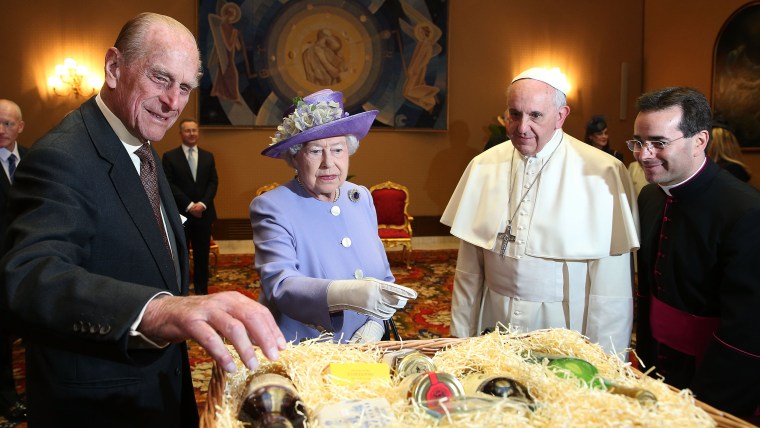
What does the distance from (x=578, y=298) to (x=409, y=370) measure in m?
1.56

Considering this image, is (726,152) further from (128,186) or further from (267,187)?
(267,187)

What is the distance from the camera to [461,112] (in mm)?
10195

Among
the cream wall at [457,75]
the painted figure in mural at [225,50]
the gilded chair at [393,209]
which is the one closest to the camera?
the cream wall at [457,75]

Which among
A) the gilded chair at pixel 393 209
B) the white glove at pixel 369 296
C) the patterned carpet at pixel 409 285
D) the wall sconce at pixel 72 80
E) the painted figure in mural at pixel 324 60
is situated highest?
the painted figure in mural at pixel 324 60

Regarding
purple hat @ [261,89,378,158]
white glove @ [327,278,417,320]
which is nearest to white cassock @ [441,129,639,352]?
purple hat @ [261,89,378,158]

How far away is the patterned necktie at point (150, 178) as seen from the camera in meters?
1.71

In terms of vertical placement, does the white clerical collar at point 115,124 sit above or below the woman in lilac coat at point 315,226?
above

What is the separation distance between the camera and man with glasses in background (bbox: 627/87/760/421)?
193 centimetres

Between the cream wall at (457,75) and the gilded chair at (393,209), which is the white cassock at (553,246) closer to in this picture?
the gilded chair at (393,209)

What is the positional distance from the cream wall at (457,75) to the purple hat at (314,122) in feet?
24.2

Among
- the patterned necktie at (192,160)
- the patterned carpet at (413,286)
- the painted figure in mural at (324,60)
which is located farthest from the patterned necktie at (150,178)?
the painted figure in mural at (324,60)

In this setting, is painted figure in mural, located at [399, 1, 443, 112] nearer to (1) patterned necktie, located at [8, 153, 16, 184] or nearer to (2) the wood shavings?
(1) patterned necktie, located at [8, 153, 16, 184]

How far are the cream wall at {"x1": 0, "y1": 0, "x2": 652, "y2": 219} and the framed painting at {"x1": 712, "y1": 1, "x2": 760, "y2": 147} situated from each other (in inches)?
30.5

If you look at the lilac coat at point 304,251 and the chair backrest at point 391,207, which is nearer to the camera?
the lilac coat at point 304,251
